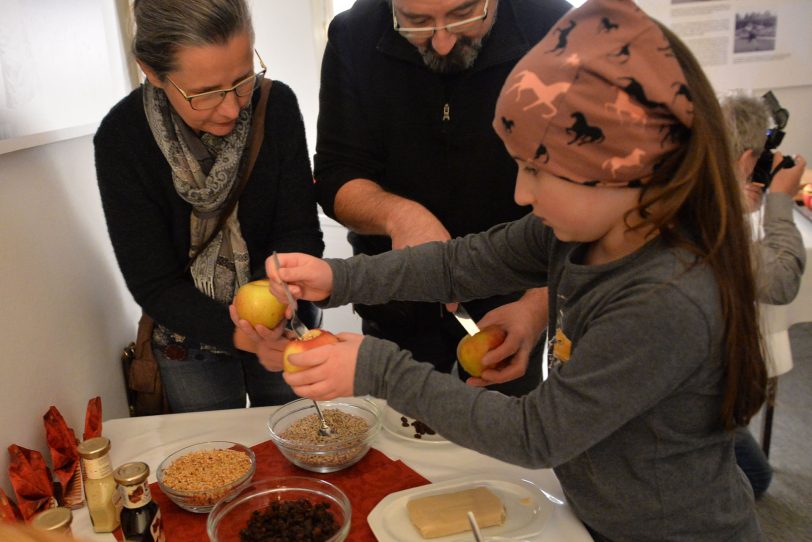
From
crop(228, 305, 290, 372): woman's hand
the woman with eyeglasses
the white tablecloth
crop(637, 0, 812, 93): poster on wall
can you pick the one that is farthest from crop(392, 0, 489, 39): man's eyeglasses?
crop(637, 0, 812, 93): poster on wall

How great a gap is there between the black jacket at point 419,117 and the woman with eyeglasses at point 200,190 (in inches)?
4.6

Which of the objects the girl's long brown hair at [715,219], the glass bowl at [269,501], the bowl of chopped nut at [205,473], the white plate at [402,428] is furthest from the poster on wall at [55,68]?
the girl's long brown hair at [715,219]

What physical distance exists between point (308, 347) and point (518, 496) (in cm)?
44

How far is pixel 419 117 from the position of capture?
1616mm

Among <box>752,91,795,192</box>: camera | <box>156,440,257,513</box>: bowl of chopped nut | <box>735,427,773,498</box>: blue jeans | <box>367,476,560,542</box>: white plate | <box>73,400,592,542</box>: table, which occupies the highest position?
<box>752,91,795,192</box>: camera

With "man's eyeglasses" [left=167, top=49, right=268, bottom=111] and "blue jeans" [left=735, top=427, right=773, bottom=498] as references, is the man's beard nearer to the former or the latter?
"man's eyeglasses" [left=167, top=49, right=268, bottom=111]

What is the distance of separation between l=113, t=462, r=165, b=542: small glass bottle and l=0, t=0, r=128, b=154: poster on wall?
0.70 m

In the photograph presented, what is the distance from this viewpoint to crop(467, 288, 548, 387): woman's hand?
4.29 feet

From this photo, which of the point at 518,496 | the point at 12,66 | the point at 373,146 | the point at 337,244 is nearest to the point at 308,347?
the point at 518,496

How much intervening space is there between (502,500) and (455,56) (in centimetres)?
94

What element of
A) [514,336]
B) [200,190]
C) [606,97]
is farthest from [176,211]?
[606,97]

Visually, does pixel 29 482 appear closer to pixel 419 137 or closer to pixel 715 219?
pixel 419 137

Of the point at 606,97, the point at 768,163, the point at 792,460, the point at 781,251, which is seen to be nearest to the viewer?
the point at 606,97

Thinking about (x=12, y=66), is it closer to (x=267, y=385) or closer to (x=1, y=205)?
(x=1, y=205)
